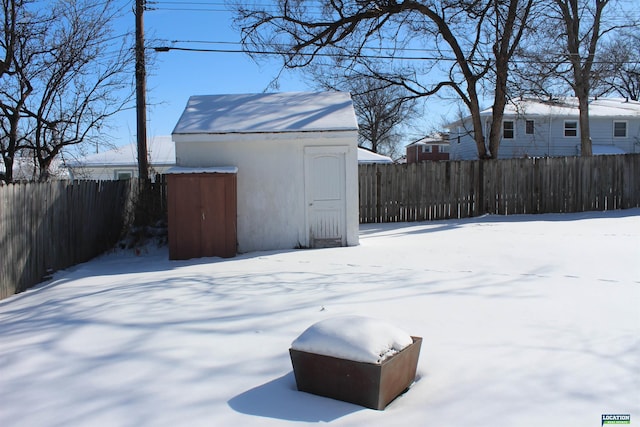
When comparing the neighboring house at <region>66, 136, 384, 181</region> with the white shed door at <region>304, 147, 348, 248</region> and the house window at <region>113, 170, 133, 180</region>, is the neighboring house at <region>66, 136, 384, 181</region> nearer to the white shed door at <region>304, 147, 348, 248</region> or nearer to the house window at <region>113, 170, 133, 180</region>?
the house window at <region>113, 170, 133, 180</region>

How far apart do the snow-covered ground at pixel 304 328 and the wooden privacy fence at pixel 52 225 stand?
41 centimetres

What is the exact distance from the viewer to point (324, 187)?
34.0 feet

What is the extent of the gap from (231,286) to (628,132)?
31.1 m

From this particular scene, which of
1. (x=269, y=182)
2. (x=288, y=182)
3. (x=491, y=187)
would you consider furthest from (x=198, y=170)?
(x=491, y=187)

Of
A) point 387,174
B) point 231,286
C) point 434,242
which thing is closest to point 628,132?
point 387,174

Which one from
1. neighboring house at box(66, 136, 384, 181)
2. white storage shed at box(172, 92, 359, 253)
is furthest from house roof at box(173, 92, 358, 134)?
neighboring house at box(66, 136, 384, 181)

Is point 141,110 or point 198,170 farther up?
point 141,110

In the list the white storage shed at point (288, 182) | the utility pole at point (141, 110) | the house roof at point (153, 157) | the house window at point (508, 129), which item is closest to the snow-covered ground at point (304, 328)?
the white storage shed at point (288, 182)

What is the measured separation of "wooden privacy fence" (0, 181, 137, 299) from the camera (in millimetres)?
7184

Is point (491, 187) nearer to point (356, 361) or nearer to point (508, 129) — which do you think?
point (356, 361)

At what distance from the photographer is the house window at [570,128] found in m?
30.2

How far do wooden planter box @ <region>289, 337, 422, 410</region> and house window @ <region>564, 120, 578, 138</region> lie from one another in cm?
3060

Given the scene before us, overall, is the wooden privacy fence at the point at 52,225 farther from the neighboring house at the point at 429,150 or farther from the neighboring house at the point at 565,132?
the neighboring house at the point at 429,150

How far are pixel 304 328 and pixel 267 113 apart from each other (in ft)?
23.7
